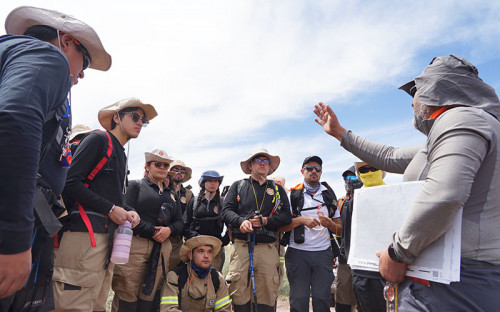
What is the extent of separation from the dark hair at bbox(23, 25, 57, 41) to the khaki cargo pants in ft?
14.2

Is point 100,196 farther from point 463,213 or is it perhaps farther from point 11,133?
point 463,213

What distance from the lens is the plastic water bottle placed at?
325 centimetres

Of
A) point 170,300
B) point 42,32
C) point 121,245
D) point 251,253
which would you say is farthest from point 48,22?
point 251,253

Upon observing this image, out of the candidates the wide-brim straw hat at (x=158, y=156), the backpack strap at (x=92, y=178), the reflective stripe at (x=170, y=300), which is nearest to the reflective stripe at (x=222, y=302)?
the reflective stripe at (x=170, y=300)

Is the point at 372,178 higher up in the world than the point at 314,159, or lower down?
lower down

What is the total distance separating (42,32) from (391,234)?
8.65ft

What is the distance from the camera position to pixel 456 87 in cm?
206

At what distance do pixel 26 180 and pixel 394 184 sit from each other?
6.46ft

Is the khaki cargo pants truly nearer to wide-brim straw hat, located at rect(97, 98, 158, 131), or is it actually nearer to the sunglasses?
the sunglasses

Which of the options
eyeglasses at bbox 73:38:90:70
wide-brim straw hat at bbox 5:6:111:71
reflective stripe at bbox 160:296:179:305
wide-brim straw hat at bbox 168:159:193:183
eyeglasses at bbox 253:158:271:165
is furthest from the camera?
wide-brim straw hat at bbox 168:159:193:183

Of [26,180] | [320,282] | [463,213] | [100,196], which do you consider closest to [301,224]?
[320,282]

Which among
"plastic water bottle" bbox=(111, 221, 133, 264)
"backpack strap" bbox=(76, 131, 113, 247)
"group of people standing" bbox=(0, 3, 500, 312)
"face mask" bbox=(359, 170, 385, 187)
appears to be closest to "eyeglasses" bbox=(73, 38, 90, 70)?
"group of people standing" bbox=(0, 3, 500, 312)

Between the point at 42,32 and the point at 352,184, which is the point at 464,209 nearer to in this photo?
the point at 42,32

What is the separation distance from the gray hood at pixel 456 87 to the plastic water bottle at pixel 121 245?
2856mm
